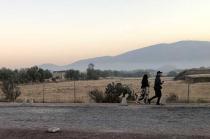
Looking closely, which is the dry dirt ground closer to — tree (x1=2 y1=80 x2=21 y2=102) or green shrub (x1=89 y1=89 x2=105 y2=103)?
green shrub (x1=89 y1=89 x2=105 y2=103)

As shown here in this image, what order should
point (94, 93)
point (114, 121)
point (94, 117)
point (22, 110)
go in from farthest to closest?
point (94, 93), point (22, 110), point (94, 117), point (114, 121)

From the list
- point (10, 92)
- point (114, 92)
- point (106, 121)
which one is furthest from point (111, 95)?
point (106, 121)

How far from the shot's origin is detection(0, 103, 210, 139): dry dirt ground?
53.9 feet

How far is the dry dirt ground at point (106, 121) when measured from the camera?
16422 millimetres

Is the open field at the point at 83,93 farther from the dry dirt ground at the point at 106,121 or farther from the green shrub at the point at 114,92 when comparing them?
the dry dirt ground at the point at 106,121

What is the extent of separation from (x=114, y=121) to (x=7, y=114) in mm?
6554

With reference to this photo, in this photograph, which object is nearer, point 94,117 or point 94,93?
point 94,117

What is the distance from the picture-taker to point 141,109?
82.7ft

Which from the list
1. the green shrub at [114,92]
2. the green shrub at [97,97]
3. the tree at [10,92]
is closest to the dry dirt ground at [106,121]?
the green shrub at [114,92]

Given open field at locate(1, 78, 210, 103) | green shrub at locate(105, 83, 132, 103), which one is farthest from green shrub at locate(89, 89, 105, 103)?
open field at locate(1, 78, 210, 103)

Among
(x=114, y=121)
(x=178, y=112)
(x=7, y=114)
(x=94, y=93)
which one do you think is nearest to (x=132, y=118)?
(x=114, y=121)

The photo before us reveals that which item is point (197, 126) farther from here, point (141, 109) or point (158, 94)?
point (158, 94)

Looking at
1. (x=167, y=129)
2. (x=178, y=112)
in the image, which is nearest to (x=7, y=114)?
(x=178, y=112)

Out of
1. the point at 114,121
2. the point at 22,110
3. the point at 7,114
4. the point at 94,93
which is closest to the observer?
the point at 114,121
